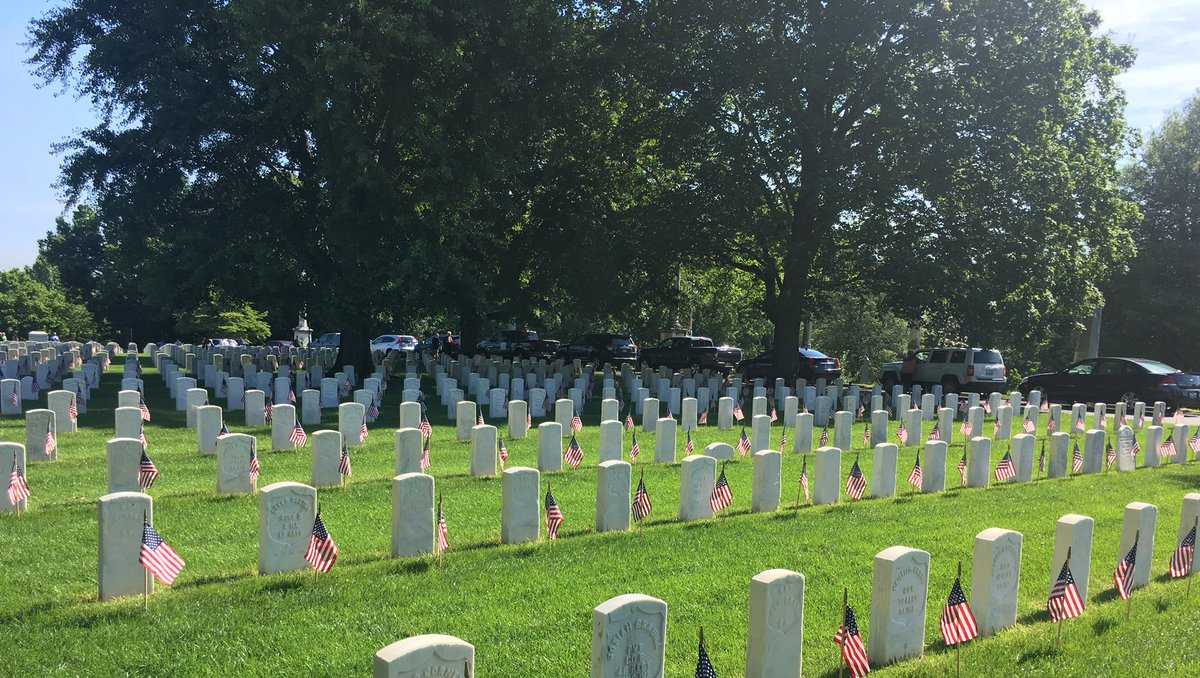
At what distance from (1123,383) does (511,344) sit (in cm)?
2319

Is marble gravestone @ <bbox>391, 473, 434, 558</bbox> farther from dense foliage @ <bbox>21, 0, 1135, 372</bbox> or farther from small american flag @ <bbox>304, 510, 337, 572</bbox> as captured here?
dense foliage @ <bbox>21, 0, 1135, 372</bbox>

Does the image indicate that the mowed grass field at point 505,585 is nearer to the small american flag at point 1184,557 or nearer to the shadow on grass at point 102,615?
the shadow on grass at point 102,615

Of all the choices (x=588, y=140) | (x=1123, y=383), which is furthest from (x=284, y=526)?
(x=1123, y=383)

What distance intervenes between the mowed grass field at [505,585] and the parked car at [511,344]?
26.4 metres

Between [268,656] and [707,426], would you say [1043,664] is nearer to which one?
[268,656]

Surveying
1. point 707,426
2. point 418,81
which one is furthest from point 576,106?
point 707,426

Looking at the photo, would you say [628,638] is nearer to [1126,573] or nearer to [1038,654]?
[1038,654]

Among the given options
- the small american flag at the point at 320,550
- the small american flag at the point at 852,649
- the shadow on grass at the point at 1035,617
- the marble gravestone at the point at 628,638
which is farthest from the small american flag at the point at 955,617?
the small american flag at the point at 320,550

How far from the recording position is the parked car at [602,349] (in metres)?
33.2

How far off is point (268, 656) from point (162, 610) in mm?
1082

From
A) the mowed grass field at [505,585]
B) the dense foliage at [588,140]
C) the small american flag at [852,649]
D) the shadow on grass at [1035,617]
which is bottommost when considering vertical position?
the shadow on grass at [1035,617]

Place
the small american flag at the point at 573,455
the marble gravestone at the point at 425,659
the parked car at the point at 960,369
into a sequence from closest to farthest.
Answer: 1. the marble gravestone at the point at 425,659
2. the small american flag at the point at 573,455
3. the parked car at the point at 960,369

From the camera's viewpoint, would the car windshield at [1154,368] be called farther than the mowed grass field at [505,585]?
Yes

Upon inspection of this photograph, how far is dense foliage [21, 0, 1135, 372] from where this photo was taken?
1897cm
